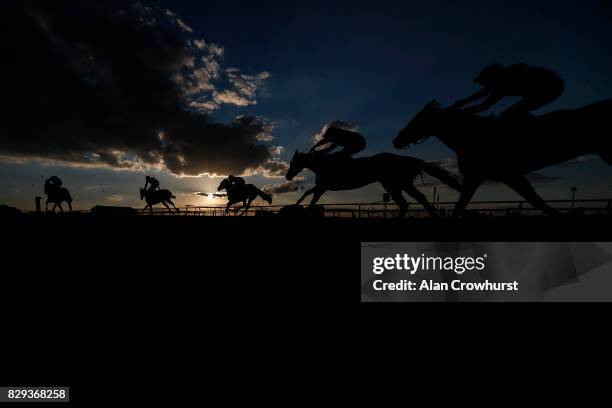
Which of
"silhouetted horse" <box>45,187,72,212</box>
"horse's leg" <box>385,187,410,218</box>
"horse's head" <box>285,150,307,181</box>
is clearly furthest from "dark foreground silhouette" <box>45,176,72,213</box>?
"horse's leg" <box>385,187,410,218</box>

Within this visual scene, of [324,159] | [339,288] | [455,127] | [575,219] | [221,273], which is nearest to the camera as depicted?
[339,288]

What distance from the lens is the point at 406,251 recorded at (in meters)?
2.84

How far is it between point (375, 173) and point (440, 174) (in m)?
2.08

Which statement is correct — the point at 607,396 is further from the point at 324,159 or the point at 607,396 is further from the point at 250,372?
the point at 324,159

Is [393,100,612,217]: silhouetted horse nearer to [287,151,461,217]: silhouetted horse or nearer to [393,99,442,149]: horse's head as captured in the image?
[393,99,442,149]: horse's head

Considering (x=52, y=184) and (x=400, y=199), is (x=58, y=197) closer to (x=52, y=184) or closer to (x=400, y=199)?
(x=52, y=184)

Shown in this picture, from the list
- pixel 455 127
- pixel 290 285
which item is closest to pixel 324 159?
pixel 455 127

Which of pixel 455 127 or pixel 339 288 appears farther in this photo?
pixel 455 127

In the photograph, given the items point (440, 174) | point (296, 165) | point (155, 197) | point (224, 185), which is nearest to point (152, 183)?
point (155, 197)

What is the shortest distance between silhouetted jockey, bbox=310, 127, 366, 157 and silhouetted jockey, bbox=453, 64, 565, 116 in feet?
15.1

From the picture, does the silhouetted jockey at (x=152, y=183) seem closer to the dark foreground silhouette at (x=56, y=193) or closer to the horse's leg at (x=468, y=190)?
the dark foreground silhouette at (x=56, y=193)

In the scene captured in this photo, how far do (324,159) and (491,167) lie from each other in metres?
5.57

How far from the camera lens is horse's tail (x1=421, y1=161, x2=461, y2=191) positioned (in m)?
8.18

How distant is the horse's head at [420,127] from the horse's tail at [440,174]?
3.34 metres
